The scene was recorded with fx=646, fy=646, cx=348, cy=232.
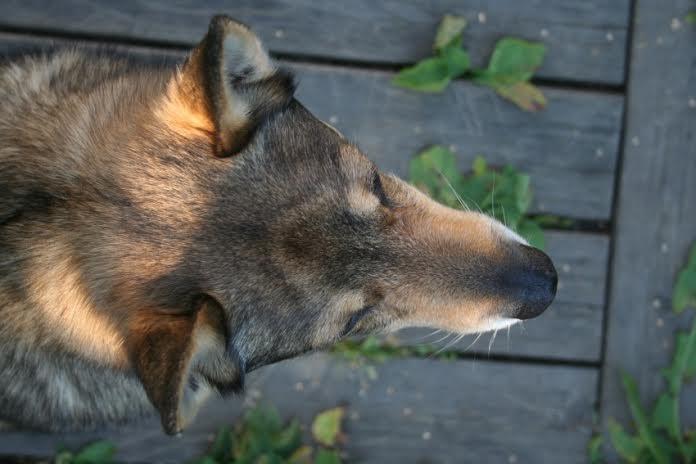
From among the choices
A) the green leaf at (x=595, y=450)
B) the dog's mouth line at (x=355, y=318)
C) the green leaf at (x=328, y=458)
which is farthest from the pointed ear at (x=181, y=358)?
the green leaf at (x=595, y=450)

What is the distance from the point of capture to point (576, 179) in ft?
9.32

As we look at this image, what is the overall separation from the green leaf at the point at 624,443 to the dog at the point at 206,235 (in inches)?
56.5

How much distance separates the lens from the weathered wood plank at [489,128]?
8.98 feet

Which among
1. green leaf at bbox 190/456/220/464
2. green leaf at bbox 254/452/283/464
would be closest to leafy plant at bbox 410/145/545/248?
green leaf at bbox 254/452/283/464

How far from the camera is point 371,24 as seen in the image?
271cm

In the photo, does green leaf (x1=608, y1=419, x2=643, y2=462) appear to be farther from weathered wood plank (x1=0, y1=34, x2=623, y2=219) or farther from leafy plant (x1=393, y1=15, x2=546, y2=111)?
leafy plant (x1=393, y1=15, x2=546, y2=111)

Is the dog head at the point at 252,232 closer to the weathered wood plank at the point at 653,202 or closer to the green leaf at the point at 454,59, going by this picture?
the green leaf at the point at 454,59

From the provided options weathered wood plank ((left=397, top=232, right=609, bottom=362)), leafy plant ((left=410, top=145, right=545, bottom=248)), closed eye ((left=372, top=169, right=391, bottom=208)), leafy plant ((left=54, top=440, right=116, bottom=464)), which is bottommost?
leafy plant ((left=54, top=440, right=116, bottom=464))

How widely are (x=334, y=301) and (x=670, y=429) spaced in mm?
2036

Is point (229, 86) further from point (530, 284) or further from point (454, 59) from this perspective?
point (454, 59)

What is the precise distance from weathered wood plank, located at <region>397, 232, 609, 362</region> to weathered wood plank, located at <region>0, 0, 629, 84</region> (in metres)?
0.74

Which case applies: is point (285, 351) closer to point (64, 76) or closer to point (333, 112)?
point (64, 76)

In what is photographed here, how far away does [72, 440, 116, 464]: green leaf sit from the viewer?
2.71 meters

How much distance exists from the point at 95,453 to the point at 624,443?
232cm
